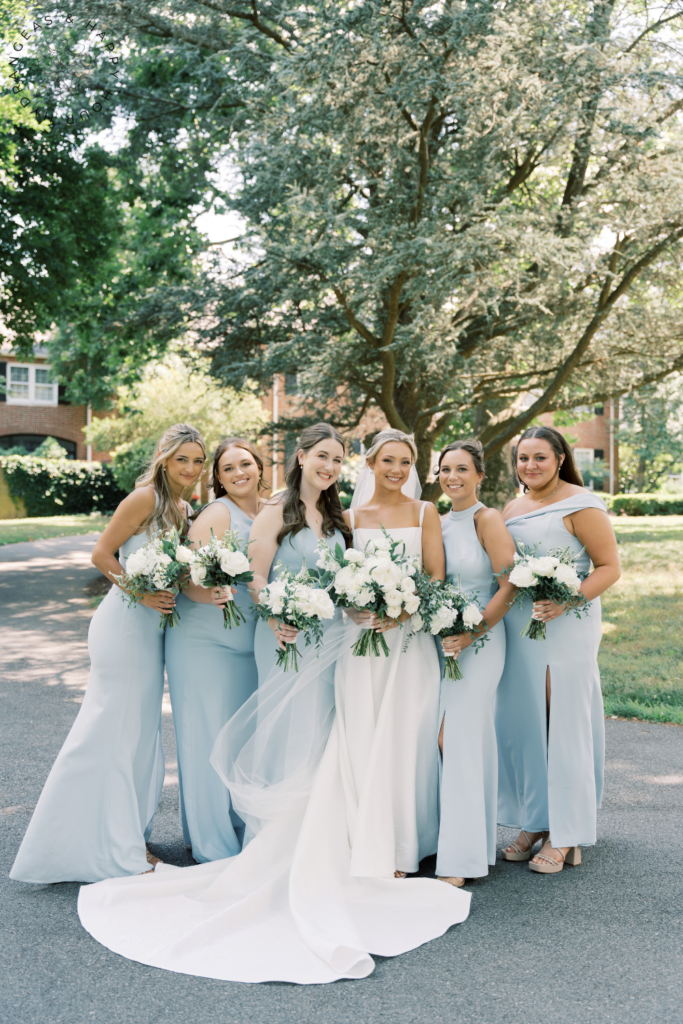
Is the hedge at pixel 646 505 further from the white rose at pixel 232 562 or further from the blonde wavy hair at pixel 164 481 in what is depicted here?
the white rose at pixel 232 562

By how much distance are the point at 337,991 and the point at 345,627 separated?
1.73m

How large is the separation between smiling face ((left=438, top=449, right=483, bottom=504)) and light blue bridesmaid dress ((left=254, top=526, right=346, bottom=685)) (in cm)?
67

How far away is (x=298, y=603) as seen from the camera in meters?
4.05

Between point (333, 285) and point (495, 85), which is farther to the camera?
point (333, 285)

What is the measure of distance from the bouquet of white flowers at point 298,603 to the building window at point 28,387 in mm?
36291

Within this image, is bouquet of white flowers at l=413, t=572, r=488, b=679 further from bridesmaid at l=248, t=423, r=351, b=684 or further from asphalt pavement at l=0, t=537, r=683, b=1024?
asphalt pavement at l=0, t=537, r=683, b=1024

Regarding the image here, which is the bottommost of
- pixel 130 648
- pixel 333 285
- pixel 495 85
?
pixel 130 648

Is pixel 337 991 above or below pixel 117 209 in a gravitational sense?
below

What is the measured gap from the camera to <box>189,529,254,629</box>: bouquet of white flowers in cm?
419

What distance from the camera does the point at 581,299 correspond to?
12.1 meters

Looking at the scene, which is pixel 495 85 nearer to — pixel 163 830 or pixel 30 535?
pixel 163 830

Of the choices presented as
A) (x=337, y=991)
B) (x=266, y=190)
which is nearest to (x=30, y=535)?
(x=266, y=190)

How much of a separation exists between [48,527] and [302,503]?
25.6 metres

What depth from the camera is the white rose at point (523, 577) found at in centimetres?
427
